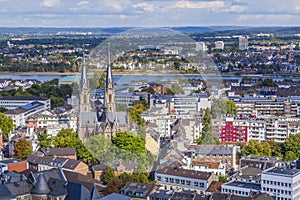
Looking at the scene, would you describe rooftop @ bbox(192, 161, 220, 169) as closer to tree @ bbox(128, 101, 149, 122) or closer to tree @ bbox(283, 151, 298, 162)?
tree @ bbox(283, 151, 298, 162)

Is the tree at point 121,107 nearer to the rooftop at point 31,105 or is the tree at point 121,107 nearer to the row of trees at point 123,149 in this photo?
the row of trees at point 123,149

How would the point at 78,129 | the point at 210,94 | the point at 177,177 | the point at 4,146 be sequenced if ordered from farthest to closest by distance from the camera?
the point at 4,146, the point at 78,129, the point at 177,177, the point at 210,94

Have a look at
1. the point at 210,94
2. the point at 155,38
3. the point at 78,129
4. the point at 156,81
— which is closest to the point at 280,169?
the point at 210,94

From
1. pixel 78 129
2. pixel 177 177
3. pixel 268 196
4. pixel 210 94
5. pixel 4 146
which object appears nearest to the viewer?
pixel 268 196

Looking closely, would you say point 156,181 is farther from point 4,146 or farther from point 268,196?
point 4,146

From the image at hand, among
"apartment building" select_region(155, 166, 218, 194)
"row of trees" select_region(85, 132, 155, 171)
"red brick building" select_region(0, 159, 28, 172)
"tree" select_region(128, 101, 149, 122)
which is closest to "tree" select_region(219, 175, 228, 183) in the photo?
"apartment building" select_region(155, 166, 218, 194)

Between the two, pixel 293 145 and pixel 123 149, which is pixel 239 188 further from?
pixel 293 145

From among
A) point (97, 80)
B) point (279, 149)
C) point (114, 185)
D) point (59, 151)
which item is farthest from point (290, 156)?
point (59, 151)
